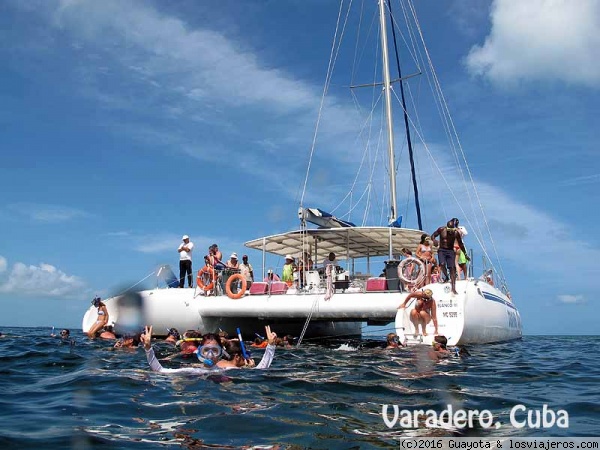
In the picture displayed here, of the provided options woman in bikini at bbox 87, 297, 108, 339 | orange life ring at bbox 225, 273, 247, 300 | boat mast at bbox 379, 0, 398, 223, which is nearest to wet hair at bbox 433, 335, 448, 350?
orange life ring at bbox 225, 273, 247, 300

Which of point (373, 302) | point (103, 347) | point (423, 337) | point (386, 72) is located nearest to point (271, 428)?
point (423, 337)

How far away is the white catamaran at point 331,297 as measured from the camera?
42.0 feet

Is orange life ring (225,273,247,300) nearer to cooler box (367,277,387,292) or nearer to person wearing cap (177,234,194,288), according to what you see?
person wearing cap (177,234,194,288)

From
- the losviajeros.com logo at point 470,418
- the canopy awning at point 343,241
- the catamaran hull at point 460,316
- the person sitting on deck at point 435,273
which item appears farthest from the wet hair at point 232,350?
the person sitting on deck at point 435,273

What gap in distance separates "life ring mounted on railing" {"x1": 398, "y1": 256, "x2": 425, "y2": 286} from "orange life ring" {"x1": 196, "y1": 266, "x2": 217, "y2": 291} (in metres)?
5.67

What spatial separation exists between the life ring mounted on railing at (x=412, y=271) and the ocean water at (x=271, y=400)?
2.58 m

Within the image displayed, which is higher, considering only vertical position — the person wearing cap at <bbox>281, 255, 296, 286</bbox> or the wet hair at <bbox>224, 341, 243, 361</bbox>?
the person wearing cap at <bbox>281, 255, 296, 286</bbox>

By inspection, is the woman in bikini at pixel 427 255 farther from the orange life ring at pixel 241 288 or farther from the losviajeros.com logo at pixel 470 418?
the losviajeros.com logo at pixel 470 418

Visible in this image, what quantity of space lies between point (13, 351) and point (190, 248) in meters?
5.73

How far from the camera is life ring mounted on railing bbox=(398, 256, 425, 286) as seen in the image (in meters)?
13.2

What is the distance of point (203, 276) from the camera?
53.4 feet

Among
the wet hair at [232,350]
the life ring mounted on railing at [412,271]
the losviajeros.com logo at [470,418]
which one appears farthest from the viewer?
the life ring mounted on railing at [412,271]

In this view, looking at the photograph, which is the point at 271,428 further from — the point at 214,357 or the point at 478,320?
the point at 478,320

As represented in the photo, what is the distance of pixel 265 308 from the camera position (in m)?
15.0
